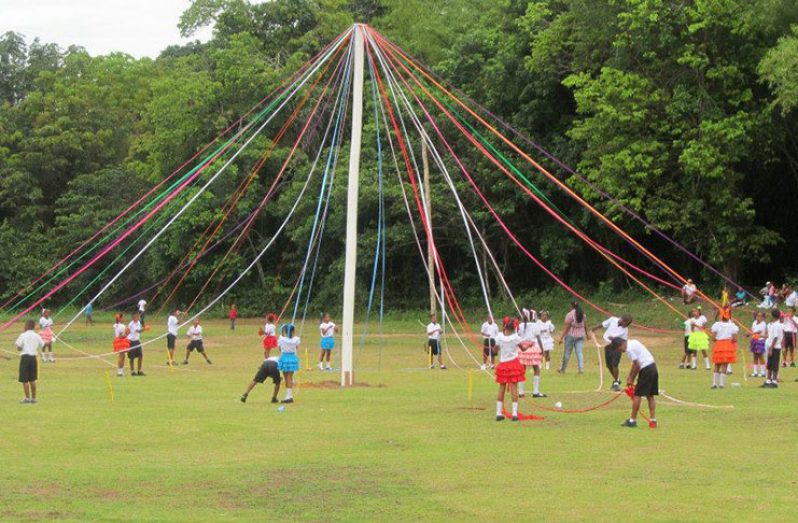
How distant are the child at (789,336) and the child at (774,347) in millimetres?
3073

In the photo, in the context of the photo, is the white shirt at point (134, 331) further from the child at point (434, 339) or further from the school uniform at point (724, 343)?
the school uniform at point (724, 343)

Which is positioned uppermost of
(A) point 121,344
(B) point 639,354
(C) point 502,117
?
(C) point 502,117

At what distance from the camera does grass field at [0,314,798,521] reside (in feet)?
33.2

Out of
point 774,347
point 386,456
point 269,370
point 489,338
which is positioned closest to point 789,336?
point 774,347

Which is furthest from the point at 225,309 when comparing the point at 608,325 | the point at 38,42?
the point at 608,325

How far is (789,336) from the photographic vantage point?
25844 mm

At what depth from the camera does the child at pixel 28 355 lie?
18.8 m

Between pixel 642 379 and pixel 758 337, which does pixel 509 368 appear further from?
pixel 758 337

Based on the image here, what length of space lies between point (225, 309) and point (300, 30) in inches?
609

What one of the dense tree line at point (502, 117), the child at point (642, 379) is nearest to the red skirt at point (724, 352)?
the child at point (642, 379)

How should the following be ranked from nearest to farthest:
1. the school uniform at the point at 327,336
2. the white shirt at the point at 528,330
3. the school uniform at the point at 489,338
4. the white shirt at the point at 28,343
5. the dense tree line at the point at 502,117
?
the white shirt at the point at 28,343
the white shirt at the point at 528,330
the school uniform at the point at 489,338
the school uniform at the point at 327,336
the dense tree line at the point at 502,117

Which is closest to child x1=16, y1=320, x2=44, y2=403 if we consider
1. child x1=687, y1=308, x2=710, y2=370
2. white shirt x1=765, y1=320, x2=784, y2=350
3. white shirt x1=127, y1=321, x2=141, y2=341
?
white shirt x1=127, y1=321, x2=141, y2=341

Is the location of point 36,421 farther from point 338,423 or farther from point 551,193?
point 551,193

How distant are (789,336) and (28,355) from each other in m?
17.3
